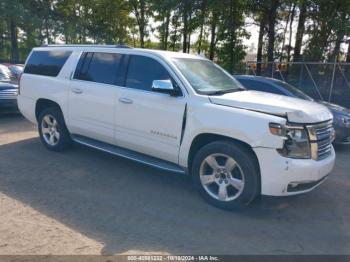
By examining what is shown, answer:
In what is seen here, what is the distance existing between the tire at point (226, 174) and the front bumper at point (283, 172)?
0.13 metres

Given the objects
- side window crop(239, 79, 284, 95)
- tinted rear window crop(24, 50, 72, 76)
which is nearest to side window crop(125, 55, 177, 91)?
tinted rear window crop(24, 50, 72, 76)

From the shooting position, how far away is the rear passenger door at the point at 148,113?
14.8 feet

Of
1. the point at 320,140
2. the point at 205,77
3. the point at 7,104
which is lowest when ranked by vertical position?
the point at 7,104

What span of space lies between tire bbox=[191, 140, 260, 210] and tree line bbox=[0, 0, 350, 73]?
45.3 ft

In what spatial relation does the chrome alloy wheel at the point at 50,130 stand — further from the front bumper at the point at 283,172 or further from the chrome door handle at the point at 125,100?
the front bumper at the point at 283,172

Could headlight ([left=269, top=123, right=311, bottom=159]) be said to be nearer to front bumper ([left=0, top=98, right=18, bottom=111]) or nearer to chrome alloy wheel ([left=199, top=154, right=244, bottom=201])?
chrome alloy wheel ([left=199, top=154, right=244, bottom=201])

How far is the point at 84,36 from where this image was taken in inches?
1166

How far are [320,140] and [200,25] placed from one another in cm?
2024

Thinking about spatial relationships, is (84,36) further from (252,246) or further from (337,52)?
(252,246)

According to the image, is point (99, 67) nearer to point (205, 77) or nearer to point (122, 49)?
point (122, 49)

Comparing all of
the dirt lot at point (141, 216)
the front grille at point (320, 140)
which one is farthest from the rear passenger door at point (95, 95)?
the front grille at point (320, 140)

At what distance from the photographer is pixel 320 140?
409 centimetres

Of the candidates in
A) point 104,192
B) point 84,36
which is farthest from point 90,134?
point 84,36

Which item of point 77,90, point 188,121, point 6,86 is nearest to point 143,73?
point 188,121
